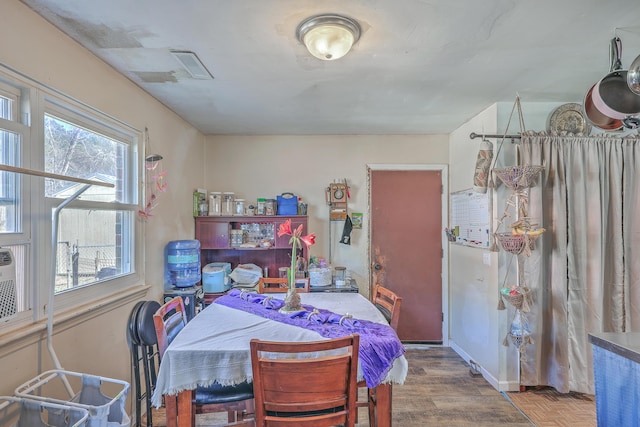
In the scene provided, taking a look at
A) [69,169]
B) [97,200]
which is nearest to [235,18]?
[69,169]

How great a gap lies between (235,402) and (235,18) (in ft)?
6.54

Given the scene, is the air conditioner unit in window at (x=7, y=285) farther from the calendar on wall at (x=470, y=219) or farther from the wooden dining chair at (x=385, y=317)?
the calendar on wall at (x=470, y=219)

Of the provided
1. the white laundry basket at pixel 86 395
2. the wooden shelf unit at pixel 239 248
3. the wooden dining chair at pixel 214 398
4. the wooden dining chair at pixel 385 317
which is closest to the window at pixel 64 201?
the white laundry basket at pixel 86 395

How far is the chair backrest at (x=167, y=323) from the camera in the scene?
177cm

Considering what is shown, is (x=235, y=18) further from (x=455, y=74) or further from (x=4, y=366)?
(x=4, y=366)

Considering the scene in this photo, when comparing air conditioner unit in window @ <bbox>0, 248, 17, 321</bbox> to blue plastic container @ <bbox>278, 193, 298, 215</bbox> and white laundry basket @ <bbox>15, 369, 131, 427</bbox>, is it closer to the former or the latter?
white laundry basket @ <bbox>15, 369, 131, 427</bbox>

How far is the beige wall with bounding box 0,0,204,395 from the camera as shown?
1.53 m

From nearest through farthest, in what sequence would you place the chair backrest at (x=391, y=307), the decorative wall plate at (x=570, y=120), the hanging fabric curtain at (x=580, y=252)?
the chair backrest at (x=391, y=307) < the hanging fabric curtain at (x=580, y=252) < the decorative wall plate at (x=570, y=120)

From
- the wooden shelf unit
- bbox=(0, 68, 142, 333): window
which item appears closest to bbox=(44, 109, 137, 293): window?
bbox=(0, 68, 142, 333): window

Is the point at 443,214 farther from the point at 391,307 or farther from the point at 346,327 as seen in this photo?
the point at 346,327

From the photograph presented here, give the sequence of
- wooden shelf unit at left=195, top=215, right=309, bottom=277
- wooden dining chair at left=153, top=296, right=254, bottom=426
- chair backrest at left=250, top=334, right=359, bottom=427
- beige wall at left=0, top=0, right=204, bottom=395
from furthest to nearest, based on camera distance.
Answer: wooden shelf unit at left=195, top=215, right=309, bottom=277 < wooden dining chair at left=153, top=296, right=254, bottom=426 < beige wall at left=0, top=0, right=204, bottom=395 < chair backrest at left=250, top=334, right=359, bottom=427

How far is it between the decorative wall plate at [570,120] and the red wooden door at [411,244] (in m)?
1.36

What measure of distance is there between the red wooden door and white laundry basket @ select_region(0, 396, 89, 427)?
10.2ft

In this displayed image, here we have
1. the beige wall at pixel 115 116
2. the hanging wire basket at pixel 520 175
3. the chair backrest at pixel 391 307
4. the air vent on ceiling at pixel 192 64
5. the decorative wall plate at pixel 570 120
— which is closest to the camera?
the beige wall at pixel 115 116
